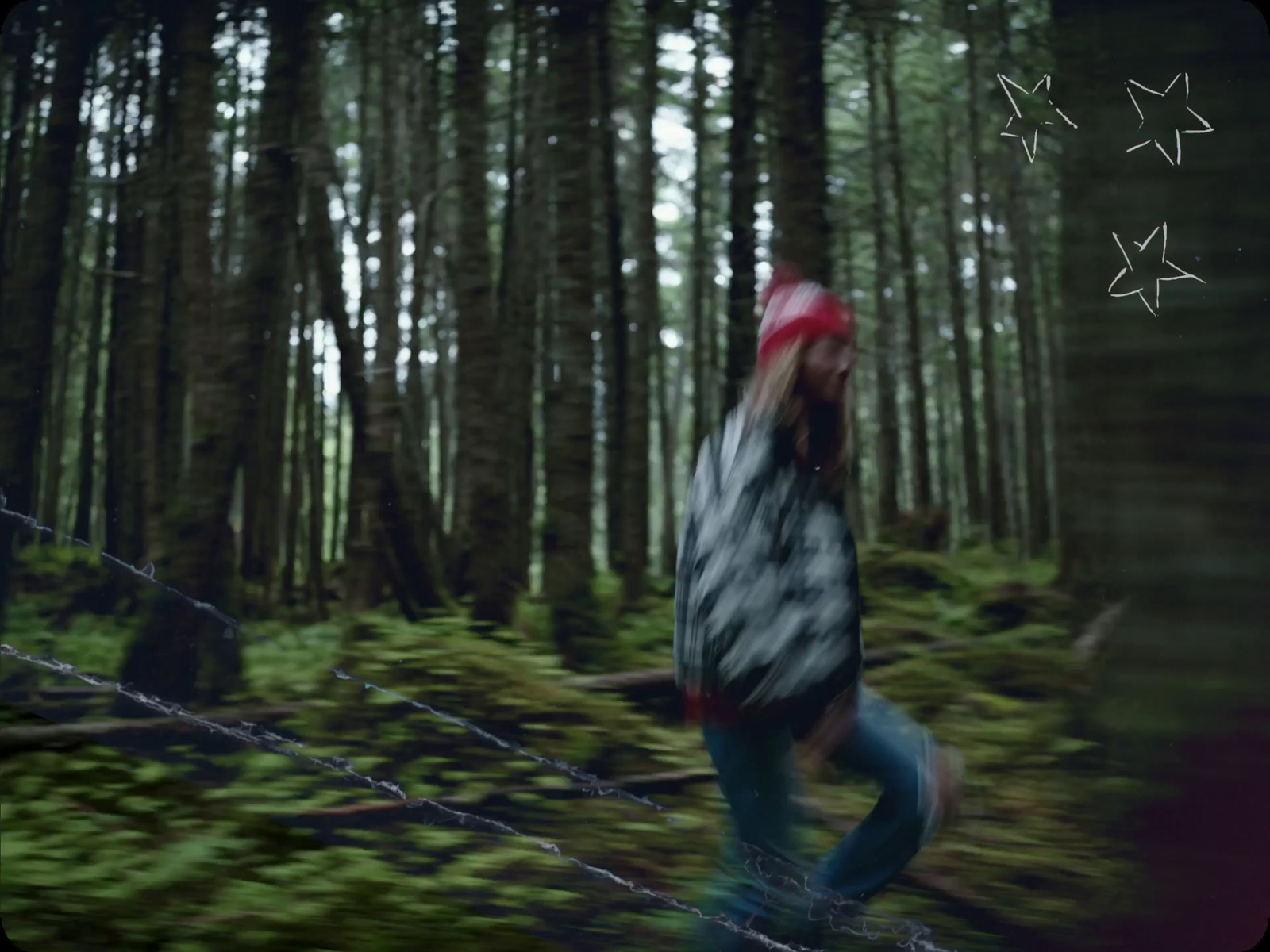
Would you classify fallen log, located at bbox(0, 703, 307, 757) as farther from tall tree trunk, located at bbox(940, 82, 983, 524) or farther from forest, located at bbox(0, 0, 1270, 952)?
tall tree trunk, located at bbox(940, 82, 983, 524)

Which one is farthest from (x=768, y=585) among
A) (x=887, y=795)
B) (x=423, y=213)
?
(x=423, y=213)

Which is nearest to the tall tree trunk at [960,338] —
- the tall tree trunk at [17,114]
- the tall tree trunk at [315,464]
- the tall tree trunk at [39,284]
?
the tall tree trunk at [315,464]

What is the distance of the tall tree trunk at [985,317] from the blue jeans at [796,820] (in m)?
0.57

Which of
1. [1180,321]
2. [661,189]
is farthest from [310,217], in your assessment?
[1180,321]

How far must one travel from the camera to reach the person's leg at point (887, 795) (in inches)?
99.4

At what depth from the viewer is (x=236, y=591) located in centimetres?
305

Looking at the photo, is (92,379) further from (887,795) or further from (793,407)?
(887,795)

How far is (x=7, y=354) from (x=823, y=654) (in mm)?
2787

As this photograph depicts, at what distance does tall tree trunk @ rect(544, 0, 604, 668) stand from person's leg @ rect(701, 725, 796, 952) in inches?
18.3

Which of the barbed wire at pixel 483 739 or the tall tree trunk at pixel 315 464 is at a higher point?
the tall tree trunk at pixel 315 464

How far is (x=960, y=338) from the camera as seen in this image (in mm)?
2590

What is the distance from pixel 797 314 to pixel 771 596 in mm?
729

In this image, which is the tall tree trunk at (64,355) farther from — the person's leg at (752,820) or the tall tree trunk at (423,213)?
the person's leg at (752,820)

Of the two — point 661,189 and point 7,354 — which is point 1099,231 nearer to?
point 661,189
